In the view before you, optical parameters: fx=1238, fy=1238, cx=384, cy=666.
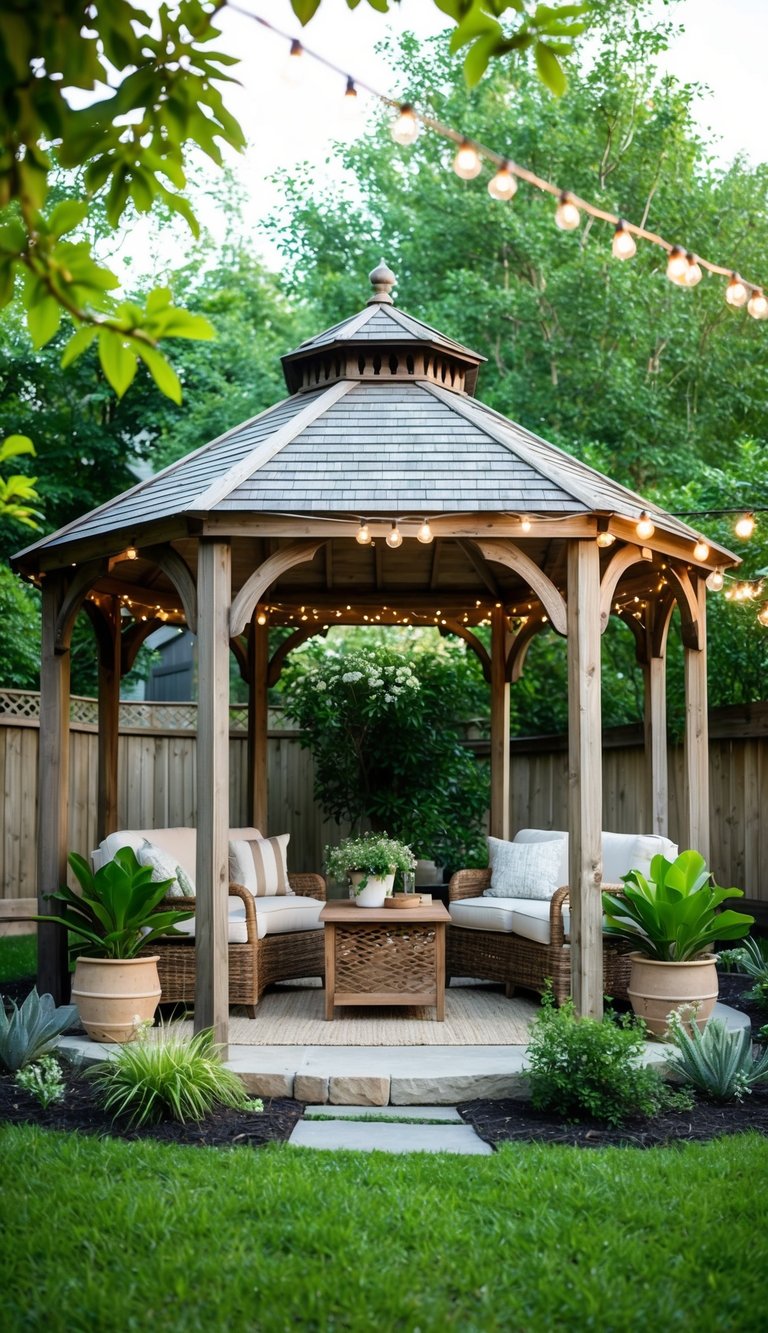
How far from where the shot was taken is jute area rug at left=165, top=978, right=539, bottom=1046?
19.8ft

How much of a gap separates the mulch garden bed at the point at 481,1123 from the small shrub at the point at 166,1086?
0.17 ft

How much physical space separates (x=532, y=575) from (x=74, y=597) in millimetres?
2678

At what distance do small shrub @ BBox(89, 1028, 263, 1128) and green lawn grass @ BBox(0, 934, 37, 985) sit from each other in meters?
3.56

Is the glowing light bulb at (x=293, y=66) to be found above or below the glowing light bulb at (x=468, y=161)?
above

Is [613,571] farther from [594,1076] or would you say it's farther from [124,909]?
[124,909]

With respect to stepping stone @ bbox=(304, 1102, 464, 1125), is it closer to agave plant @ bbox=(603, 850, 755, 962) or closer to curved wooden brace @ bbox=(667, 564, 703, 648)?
agave plant @ bbox=(603, 850, 755, 962)

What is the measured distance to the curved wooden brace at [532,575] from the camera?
617 centimetres

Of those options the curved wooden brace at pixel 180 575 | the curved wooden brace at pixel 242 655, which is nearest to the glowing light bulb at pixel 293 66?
the curved wooden brace at pixel 180 575

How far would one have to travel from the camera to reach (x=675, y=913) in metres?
5.93

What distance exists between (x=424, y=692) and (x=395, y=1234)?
7.09m

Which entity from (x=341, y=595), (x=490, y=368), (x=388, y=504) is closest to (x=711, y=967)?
(x=388, y=504)

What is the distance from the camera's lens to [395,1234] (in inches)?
140

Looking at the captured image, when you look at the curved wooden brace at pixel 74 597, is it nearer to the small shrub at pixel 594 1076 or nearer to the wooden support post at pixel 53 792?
the wooden support post at pixel 53 792

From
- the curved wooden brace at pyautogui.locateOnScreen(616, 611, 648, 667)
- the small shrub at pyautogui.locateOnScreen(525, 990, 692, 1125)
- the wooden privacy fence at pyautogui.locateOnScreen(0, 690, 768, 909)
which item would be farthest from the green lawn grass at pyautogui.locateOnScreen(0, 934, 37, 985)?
the curved wooden brace at pyautogui.locateOnScreen(616, 611, 648, 667)
